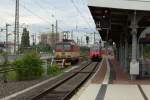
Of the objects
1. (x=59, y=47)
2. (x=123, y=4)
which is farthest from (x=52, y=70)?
(x=59, y=47)

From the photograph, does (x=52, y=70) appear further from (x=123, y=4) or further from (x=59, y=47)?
(x=59, y=47)

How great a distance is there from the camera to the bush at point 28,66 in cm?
3006

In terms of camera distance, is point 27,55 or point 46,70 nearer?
point 27,55

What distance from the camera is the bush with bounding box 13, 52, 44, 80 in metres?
30.1

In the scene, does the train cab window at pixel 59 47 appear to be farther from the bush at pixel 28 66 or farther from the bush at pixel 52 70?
the bush at pixel 28 66

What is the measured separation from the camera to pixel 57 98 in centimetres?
1861

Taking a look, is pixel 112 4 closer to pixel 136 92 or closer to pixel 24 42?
pixel 136 92

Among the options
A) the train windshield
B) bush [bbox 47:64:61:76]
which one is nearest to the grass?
bush [bbox 47:64:61:76]

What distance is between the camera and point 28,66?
30469mm

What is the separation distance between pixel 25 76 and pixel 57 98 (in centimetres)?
1228

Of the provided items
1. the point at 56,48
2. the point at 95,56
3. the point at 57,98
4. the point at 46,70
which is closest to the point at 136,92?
the point at 57,98

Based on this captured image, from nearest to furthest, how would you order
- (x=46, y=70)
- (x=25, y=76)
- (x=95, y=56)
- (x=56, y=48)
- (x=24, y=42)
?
(x=25, y=76), (x=46, y=70), (x=56, y=48), (x=95, y=56), (x=24, y=42)

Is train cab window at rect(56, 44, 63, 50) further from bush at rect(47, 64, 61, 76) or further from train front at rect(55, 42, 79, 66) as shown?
bush at rect(47, 64, 61, 76)

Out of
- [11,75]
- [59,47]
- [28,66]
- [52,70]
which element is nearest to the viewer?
[28,66]
